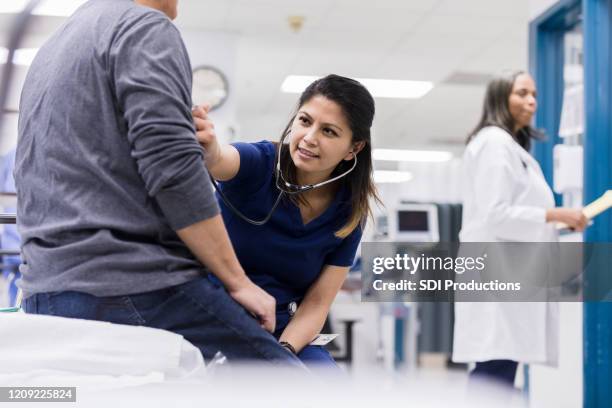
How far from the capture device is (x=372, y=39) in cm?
568

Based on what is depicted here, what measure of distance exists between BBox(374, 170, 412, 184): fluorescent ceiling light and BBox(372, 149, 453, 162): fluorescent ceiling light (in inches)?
22.5

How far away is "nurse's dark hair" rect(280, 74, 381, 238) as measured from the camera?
4.78 ft

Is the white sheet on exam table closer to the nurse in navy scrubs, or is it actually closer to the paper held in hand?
the nurse in navy scrubs

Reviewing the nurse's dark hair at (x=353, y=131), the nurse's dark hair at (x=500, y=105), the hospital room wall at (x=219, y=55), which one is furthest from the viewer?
the hospital room wall at (x=219, y=55)

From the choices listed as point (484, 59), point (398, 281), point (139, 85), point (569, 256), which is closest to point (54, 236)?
point (139, 85)

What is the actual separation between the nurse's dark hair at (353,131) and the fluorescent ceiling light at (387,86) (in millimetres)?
5331

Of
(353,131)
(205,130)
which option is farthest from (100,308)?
(353,131)

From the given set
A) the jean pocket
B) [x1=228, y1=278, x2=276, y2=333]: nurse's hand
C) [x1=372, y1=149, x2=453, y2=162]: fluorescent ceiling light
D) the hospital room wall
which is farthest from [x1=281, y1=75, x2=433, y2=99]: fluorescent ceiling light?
the jean pocket

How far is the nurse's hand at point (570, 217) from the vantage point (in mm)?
2438

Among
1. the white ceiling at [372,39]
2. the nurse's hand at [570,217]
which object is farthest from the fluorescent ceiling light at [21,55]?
the nurse's hand at [570,217]

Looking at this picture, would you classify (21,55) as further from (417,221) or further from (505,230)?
(505,230)

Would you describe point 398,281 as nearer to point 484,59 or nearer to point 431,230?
point 431,230

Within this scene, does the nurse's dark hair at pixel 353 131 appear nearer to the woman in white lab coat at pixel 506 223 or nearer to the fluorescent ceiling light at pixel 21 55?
the woman in white lab coat at pixel 506 223

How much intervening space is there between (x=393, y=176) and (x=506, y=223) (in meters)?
11.0
